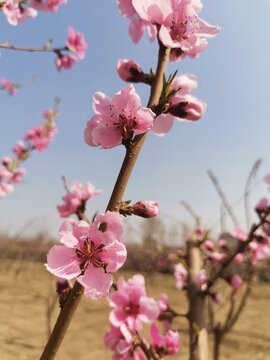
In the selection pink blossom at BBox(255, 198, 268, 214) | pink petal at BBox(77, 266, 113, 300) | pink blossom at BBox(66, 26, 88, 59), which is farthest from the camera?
pink blossom at BBox(66, 26, 88, 59)

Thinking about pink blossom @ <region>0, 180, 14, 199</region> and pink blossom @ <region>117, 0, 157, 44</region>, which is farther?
pink blossom @ <region>0, 180, 14, 199</region>

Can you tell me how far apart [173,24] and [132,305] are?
1081 millimetres

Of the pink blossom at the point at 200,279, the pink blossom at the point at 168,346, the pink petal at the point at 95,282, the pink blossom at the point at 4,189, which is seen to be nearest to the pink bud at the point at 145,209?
the pink petal at the point at 95,282

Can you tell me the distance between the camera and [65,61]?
2863 millimetres

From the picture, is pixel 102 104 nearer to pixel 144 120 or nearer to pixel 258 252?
pixel 144 120

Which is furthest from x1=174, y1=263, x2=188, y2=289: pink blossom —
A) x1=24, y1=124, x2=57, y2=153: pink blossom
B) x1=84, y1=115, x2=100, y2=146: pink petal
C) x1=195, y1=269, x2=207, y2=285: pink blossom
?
x1=24, y1=124, x2=57, y2=153: pink blossom

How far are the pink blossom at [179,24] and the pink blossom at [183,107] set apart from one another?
0.08m

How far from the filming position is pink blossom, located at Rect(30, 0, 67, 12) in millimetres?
2289

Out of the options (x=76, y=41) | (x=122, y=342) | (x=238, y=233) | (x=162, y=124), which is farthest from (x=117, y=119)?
(x=76, y=41)

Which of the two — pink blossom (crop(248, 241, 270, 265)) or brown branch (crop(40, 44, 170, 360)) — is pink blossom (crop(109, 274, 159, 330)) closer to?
brown branch (crop(40, 44, 170, 360))

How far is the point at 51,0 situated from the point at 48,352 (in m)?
2.69

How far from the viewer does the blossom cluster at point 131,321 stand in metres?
1.14

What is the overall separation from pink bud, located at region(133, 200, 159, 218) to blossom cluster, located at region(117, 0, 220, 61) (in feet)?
1.37

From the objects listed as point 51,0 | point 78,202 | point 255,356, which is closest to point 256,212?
point 78,202
